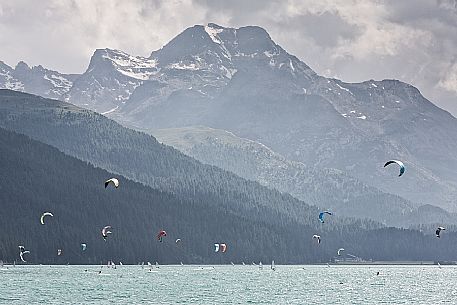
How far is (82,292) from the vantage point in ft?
640

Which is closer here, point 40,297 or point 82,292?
point 40,297

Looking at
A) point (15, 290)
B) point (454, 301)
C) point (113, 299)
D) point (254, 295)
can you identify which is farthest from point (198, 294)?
point (454, 301)

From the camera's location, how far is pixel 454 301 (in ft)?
611

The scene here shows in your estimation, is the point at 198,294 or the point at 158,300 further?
the point at 198,294

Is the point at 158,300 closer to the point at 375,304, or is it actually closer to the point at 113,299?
the point at 113,299

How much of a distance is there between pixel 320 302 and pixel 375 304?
9690 millimetres

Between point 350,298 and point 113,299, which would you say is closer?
point 113,299

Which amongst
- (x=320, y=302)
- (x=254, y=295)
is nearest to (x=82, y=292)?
(x=254, y=295)

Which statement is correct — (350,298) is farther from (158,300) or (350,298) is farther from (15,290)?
(15,290)

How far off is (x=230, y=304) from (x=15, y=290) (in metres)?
48.1

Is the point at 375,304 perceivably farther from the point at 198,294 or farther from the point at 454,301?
the point at 198,294

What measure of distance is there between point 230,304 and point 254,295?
1064 inches

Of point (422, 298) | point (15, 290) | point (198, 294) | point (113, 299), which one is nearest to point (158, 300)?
point (113, 299)

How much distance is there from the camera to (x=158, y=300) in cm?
17650
